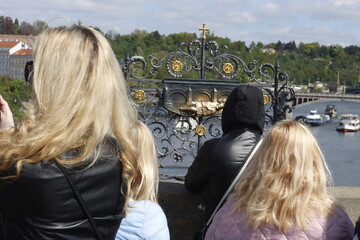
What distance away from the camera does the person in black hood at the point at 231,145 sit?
343 cm

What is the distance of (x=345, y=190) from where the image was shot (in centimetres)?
447

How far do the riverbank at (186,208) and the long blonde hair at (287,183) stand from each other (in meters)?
1.54

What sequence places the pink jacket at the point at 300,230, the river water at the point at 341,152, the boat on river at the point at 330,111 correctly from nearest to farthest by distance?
the pink jacket at the point at 300,230, the river water at the point at 341,152, the boat on river at the point at 330,111

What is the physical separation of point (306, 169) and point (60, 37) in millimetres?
1201

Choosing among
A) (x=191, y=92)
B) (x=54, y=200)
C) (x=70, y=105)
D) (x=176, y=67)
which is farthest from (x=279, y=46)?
(x=54, y=200)

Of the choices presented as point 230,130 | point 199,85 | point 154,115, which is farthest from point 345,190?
point 154,115

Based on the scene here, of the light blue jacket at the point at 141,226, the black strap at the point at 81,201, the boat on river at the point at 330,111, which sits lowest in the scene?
the boat on river at the point at 330,111

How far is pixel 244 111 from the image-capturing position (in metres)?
3.53

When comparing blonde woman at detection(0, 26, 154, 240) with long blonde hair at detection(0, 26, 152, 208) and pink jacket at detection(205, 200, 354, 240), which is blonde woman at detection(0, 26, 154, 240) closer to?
long blonde hair at detection(0, 26, 152, 208)

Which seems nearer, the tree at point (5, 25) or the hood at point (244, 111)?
the hood at point (244, 111)

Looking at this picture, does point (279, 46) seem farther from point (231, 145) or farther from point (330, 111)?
point (231, 145)

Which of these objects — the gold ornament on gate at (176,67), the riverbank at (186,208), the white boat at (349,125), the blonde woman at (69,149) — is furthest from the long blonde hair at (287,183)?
the white boat at (349,125)

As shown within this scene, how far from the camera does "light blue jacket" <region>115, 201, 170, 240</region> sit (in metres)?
2.33

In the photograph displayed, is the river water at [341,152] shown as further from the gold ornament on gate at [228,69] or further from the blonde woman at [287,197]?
the blonde woman at [287,197]
